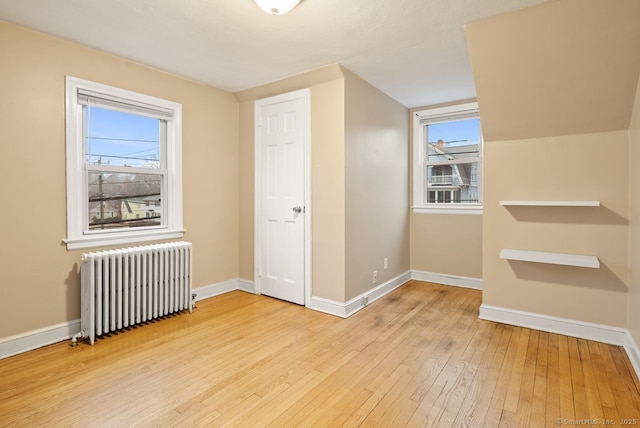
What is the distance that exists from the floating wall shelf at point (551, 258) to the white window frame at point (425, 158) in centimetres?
134

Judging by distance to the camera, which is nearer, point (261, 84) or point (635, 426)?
point (635, 426)

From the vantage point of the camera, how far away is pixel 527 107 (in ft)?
9.09

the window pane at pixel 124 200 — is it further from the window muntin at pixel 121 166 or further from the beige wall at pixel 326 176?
the beige wall at pixel 326 176

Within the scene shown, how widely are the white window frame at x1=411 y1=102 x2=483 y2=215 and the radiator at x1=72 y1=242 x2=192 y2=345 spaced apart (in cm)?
309

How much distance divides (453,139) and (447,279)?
1880 millimetres

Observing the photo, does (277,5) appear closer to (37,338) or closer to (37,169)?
(37,169)

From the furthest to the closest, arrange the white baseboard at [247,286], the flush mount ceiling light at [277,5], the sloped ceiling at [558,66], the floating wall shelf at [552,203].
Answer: the white baseboard at [247,286] → the floating wall shelf at [552,203] → the sloped ceiling at [558,66] → the flush mount ceiling light at [277,5]

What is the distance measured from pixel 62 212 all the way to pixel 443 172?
13.9 ft

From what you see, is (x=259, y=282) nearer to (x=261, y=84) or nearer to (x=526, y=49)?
(x=261, y=84)

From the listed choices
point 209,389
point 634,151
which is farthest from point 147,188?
point 634,151

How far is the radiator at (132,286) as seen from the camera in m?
2.70

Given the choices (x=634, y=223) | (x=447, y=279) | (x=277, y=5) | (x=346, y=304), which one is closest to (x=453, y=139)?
(x=447, y=279)

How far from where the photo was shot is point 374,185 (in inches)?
149

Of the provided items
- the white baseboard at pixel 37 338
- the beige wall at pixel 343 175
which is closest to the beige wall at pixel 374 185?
the beige wall at pixel 343 175
